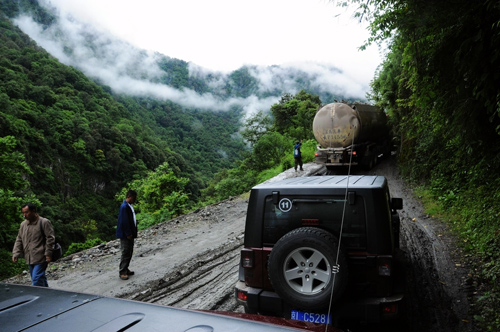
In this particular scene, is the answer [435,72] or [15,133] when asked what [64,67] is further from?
[435,72]

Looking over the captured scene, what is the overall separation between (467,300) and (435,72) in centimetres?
377

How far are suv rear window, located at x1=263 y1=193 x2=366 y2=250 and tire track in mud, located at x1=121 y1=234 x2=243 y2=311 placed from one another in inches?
74.7

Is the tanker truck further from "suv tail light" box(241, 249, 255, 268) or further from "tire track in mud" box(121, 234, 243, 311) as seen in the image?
"suv tail light" box(241, 249, 255, 268)

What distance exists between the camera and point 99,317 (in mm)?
1766

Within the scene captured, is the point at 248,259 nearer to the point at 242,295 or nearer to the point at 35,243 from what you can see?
the point at 242,295

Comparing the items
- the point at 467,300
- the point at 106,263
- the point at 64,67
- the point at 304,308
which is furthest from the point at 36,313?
the point at 64,67

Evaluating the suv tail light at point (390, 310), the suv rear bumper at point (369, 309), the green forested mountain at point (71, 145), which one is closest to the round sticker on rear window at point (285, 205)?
the suv rear bumper at point (369, 309)

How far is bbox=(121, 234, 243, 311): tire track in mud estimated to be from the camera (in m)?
5.02

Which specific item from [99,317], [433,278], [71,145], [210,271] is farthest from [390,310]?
[71,145]

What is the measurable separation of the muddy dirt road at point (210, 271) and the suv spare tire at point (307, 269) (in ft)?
2.01

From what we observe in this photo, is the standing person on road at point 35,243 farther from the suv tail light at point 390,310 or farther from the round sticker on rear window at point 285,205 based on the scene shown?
the suv tail light at point 390,310

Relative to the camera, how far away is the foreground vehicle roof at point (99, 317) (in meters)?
1.64

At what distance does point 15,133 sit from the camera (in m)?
48.1

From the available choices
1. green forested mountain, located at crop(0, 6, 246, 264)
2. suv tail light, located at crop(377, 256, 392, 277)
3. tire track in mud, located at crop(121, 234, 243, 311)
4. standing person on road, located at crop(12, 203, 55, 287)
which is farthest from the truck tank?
green forested mountain, located at crop(0, 6, 246, 264)
